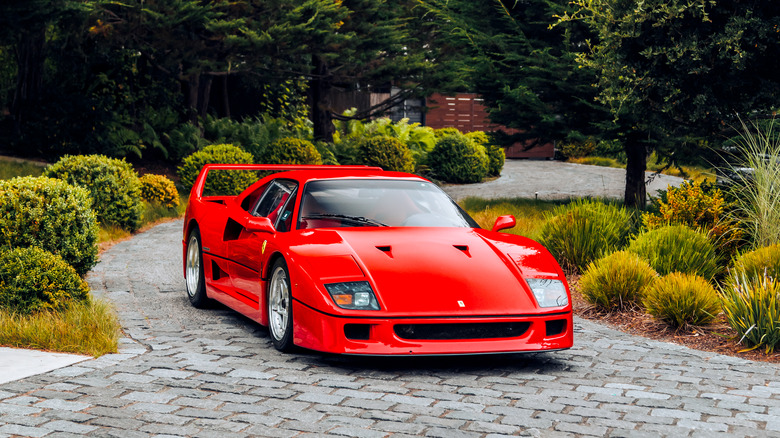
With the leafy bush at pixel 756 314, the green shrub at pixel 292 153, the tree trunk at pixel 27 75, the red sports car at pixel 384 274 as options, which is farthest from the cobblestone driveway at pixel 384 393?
the tree trunk at pixel 27 75

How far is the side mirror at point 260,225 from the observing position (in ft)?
22.5

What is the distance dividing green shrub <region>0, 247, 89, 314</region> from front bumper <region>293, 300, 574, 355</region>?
8.39 ft

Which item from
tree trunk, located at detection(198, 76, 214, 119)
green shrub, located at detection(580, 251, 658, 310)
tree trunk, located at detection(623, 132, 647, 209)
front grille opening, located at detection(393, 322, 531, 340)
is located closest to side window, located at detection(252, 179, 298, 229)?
front grille opening, located at detection(393, 322, 531, 340)

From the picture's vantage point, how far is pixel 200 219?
28.1 ft

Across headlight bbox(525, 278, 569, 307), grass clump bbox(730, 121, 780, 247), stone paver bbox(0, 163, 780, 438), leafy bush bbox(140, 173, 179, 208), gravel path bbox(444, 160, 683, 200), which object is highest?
grass clump bbox(730, 121, 780, 247)

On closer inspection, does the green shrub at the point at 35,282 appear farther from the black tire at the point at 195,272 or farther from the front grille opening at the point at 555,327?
the front grille opening at the point at 555,327

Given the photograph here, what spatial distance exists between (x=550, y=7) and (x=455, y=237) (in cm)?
1010

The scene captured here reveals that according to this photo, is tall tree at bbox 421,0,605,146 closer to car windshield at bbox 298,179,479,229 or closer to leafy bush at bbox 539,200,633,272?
leafy bush at bbox 539,200,633,272

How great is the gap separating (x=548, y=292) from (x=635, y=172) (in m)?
11.0

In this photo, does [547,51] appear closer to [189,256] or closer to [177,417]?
[189,256]

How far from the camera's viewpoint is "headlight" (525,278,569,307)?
20.1 feet

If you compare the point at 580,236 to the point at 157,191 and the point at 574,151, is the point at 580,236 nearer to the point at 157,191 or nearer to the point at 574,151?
the point at 157,191

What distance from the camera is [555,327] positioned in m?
6.12

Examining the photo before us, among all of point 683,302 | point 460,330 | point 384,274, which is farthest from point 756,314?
point 384,274
